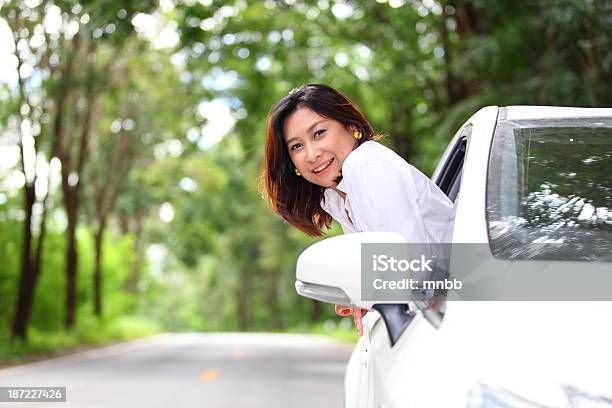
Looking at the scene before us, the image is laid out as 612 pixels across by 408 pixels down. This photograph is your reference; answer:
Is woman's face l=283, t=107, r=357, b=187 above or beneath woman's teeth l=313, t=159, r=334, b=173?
above

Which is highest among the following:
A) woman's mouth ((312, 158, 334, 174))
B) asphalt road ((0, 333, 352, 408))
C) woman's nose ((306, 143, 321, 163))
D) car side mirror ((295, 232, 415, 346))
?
woman's nose ((306, 143, 321, 163))

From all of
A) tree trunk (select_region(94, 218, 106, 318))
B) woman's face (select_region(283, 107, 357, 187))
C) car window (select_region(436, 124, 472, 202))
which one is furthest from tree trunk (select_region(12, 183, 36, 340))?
woman's face (select_region(283, 107, 357, 187))

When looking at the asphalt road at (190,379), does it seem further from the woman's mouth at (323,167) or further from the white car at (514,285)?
the white car at (514,285)

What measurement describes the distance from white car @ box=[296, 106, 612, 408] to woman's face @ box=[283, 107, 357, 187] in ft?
1.46

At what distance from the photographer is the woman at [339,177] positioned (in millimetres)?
2826

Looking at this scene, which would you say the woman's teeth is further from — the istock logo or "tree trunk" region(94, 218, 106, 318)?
"tree trunk" region(94, 218, 106, 318)

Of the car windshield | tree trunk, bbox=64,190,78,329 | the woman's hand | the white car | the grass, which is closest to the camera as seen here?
the white car

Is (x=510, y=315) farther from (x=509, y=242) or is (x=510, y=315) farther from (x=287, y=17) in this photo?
(x=287, y=17)

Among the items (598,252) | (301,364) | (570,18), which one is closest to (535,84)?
(570,18)

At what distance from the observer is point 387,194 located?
2.80 metres

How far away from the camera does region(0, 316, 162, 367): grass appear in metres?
20.9

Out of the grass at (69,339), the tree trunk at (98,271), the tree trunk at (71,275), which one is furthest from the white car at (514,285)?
the tree trunk at (98,271)

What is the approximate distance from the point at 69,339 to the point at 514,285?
990 inches

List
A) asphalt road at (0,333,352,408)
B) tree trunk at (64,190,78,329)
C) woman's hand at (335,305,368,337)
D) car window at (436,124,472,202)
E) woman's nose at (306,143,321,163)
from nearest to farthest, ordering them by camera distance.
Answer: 1. woman's hand at (335,305,368,337)
2. woman's nose at (306,143,321,163)
3. car window at (436,124,472,202)
4. asphalt road at (0,333,352,408)
5. tree trunk at (64,190,78,329)
